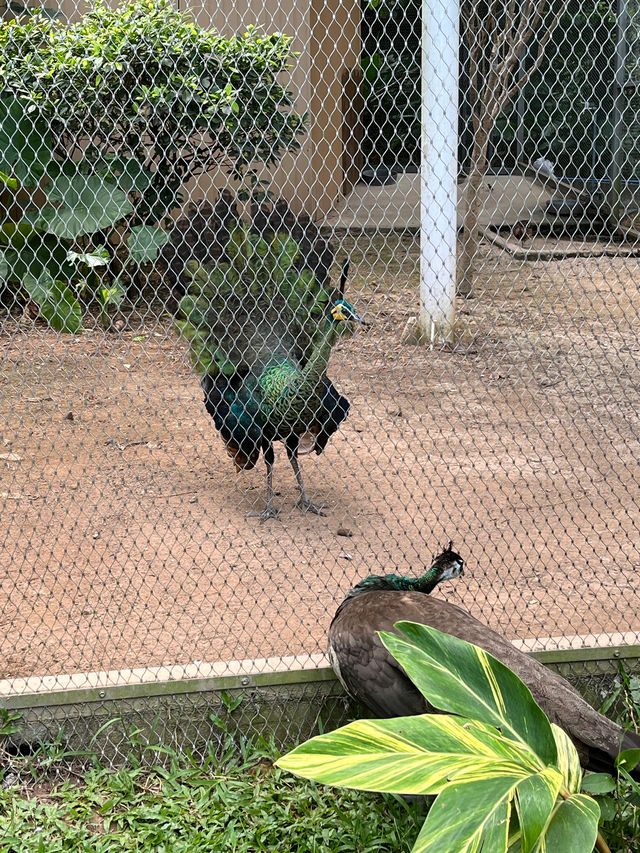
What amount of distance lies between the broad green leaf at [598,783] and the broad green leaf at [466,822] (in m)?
0.45

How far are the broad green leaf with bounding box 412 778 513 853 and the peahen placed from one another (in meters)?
0.62

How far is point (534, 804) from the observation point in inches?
65.3

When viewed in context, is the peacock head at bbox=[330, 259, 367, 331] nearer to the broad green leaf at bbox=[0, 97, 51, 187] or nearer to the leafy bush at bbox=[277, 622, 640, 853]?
the broad green leaf at bbox=[0, 97, 51, 187]

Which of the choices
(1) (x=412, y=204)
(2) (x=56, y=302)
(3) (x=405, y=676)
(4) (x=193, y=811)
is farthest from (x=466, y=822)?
(1) (x=412, y=204)

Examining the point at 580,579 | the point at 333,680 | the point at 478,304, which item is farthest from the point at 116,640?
the point at 478,304

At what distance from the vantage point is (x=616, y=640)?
9.45 feet

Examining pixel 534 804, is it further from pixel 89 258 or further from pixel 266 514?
pixel 89 258

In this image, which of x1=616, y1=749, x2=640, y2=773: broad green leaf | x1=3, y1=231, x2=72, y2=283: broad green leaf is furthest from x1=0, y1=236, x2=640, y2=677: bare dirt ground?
x1=616, y1=749, x2=640, y2=773: broad green leaf

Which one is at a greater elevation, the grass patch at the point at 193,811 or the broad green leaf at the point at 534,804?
the broad green leaf at the point at 534,804

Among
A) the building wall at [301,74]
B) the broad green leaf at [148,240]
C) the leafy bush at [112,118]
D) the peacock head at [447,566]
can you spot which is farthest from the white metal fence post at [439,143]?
the peacock head at [447,566]

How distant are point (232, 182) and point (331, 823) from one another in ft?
19.1

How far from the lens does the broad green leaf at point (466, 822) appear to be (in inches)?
64.6

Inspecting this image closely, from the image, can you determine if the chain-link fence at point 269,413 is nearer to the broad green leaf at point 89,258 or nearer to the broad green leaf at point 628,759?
the broad green leaf at point 89,258

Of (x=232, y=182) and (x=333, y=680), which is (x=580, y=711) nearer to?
(x=333, y=680)
